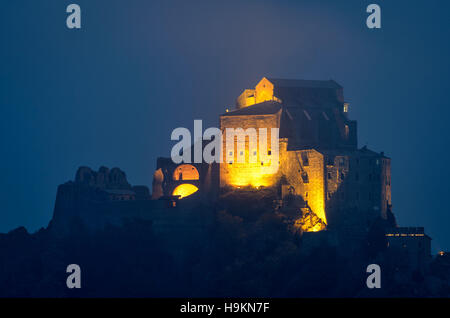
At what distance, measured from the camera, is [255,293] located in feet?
360

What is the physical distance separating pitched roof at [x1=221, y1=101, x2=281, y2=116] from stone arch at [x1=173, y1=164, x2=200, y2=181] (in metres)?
8.79

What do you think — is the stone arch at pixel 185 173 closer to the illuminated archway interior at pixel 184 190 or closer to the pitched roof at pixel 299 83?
the illuminated archway interior at pixel 184 190

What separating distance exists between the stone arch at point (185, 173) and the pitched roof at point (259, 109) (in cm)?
879

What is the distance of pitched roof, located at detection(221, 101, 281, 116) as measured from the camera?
120 metres

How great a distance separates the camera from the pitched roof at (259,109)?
120188mm

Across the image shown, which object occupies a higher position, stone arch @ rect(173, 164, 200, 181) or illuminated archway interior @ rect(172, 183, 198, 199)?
stone arch @ rect(173, 164, 200, 181)

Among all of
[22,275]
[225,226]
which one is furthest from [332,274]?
[22,275]

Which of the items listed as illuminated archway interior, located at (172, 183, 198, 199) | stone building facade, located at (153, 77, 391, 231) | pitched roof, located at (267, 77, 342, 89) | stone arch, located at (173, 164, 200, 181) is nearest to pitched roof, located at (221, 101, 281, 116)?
stone building facade, located at (153, 77, 391, 231)

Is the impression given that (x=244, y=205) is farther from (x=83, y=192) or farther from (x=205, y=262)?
(x=83, y=192)

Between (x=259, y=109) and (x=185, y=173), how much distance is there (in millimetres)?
11818

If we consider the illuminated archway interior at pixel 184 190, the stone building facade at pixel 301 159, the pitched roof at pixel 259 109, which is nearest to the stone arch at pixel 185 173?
the stone building facade at pixel 301 159

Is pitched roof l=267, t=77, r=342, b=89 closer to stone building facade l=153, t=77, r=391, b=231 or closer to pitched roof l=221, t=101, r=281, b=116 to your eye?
stone building facade l=153, t=77, r=391, b=231

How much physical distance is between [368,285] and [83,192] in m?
33.7

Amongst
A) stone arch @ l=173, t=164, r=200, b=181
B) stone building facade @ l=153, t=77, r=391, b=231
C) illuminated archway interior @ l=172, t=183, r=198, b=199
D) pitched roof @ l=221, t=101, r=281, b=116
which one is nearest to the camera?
stone building facade @ l=153, t=77, r=391, b=231
